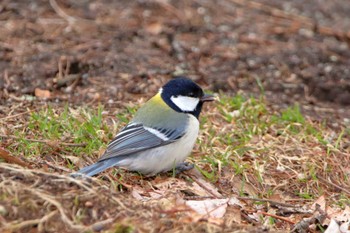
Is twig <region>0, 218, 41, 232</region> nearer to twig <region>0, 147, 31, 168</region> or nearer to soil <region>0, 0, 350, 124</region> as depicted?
twig <region>0, 147, 31, 168</region>

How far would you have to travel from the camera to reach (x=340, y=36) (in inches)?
345

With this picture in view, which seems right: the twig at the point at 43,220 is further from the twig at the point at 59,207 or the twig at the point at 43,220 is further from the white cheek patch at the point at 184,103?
the white cheek patch at the point at 184,103

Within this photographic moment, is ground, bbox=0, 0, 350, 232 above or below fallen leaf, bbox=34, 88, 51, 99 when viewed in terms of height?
above

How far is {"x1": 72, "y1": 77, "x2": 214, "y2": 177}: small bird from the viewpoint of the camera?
4902mm

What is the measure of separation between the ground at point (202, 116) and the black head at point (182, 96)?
1.44 ft

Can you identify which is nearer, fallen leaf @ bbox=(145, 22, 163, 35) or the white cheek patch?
the white cheek patch

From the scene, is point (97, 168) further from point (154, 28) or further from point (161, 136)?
point (154, 28)

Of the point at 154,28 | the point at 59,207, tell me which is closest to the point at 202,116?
the point at 154,28

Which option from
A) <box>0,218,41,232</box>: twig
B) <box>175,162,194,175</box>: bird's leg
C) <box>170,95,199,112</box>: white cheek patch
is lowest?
<box>175,162,194,175</box>: bird's leg

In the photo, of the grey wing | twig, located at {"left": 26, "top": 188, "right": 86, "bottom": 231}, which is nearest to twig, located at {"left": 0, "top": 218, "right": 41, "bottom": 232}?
twig, located at {"left": 26, "top": 188, "right": 86, "bottom": 231}

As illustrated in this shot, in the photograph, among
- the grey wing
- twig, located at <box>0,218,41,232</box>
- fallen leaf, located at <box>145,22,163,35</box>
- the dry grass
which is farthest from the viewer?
fallen leaf, located at <box>145,22,163,35</box>

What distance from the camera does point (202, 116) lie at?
20.6ft

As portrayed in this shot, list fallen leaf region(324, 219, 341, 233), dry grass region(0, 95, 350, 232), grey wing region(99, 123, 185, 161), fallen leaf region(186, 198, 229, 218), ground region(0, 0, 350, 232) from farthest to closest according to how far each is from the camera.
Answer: grey wing region(99, 123, 185, 161) → fallen leaf region(324, 219, 341, 233) → fallen leaf region(186, 198, 229, 218) → ground region(0, 0, 350, 232) → dry grass region(0, 95, 350, 232)

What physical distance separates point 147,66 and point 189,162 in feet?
7.25
